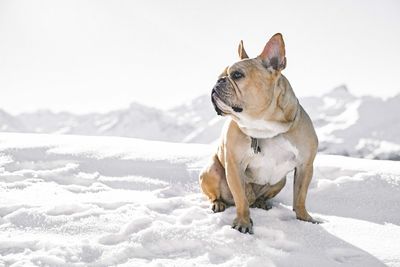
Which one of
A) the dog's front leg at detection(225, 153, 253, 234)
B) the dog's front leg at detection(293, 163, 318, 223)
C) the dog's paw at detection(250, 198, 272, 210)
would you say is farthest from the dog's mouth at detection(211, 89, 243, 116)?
the dog's paw at detection(250, 198, 272, 210)

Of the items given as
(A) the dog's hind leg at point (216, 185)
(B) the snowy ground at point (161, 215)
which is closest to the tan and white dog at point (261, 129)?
(A) the dog's hind leg at point (216, 185)

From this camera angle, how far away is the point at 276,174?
448 centimetres

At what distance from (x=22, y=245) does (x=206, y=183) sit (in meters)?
2.05

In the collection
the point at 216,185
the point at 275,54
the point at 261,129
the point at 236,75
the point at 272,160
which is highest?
the point at 275,54

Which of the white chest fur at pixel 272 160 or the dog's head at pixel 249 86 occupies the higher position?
the dog's head at pixel 249 86

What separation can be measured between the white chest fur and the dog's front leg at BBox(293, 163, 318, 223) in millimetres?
104

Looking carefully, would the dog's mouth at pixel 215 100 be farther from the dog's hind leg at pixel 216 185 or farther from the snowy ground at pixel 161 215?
the snowy ground at pixel 161 215

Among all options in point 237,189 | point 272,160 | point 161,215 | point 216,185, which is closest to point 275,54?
point 272,160

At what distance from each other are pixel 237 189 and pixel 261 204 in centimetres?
76

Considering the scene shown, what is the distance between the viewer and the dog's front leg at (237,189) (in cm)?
409

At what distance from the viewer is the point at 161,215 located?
4.28m

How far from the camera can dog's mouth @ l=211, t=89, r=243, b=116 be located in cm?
402

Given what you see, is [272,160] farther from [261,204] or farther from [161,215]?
[161,215]

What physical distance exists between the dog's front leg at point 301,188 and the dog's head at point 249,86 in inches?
32.1
